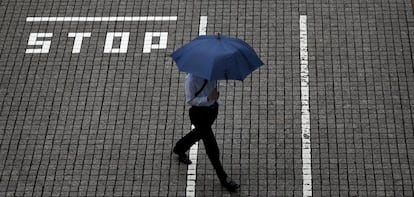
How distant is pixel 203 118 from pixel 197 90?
40 centimetres

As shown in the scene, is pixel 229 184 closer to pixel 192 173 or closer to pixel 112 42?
pixel 192 173

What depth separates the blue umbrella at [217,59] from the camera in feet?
28.0

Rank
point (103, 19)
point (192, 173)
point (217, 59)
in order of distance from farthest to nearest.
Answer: point (103, 19)
point (192, 173)
point (217, 59)

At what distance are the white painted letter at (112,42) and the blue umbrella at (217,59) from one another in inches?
111

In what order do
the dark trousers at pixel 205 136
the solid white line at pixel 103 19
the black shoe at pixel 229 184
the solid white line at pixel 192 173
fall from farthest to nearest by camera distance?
the solid white line at pixel 103 19 < the solid white line at pixel 192 173 < the black shoe at pixel 229 184 < the dark trousers at pixel 205 136

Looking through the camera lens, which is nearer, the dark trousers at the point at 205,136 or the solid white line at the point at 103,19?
the dark trousers at the point at 205,136

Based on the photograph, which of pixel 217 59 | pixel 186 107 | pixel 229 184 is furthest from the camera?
pixel 186 107

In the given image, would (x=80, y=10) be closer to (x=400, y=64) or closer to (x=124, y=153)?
(x=124, y=153)

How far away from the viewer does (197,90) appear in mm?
8914

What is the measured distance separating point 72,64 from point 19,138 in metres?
1.44

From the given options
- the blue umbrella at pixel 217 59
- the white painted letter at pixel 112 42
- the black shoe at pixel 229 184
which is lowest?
the black shoe at pixel 229 184

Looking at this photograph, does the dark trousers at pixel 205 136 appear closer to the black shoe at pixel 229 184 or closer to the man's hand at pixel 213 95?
the black shoe at pixel 229 184

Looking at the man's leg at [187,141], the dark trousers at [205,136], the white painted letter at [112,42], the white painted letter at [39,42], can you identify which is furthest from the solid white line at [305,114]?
the white painted letter at [39,42]

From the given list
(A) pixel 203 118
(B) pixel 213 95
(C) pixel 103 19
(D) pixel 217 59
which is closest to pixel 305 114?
(A) pixel 203 118
